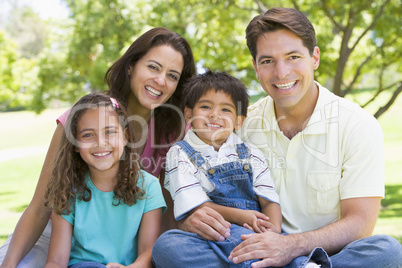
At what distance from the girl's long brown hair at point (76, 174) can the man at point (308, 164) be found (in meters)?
0.42

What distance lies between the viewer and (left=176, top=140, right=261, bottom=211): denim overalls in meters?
3.00

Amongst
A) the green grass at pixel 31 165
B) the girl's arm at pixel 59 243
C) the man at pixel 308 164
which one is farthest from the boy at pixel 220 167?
the green grass at pixel 31 165

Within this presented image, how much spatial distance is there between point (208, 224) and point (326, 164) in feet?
2.82

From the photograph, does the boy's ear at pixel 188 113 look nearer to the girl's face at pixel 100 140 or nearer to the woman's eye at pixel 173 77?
the woman's eye at pixel 173 77

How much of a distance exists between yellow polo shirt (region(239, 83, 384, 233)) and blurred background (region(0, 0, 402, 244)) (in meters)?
1.78

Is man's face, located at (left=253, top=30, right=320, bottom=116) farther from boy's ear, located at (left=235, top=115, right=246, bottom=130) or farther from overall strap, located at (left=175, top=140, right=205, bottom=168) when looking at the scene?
overall strap, located at (left=175, top=140, right=205, bottom=168)

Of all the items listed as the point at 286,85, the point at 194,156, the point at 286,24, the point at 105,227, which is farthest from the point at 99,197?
the point at 286,24

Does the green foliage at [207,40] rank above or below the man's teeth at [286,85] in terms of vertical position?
above

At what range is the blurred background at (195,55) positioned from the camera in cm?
779

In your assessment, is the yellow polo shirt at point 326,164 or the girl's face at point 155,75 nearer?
the yellow polo shirt at point 326,164

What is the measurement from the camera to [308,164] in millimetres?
3010

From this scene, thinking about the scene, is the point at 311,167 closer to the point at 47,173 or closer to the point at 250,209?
the point at 250,209

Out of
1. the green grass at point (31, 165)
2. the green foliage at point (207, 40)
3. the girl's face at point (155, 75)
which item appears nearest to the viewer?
the girl's face at point (155, 75)

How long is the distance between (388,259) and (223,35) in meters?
6.75
